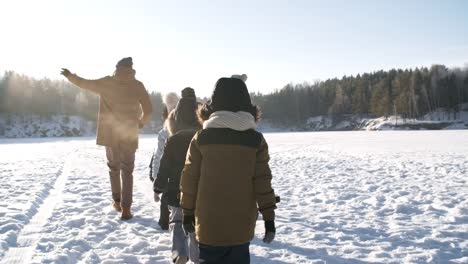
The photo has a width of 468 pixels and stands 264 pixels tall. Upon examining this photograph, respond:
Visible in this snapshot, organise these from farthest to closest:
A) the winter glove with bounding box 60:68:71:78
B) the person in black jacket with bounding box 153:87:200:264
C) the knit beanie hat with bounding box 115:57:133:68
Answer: the knit beanie hat with bounding box 115:57:133:68
the winter glove with bounding box 60:68:71:78
the person in black jacket with bounding box 153:87:200:264

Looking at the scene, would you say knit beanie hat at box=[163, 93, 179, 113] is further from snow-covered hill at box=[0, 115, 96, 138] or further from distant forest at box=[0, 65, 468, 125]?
snow-covered hill at box=[0, 115, 96, 138]

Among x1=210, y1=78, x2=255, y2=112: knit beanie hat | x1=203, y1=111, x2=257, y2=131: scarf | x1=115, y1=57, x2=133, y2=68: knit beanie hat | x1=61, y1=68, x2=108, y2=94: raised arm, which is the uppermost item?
x1=115, y1=57, x2=133, y2=68: knit beanie hat

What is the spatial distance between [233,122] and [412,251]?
314cm

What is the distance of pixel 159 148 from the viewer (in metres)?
5.42

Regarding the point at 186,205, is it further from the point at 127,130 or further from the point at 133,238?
the point at 127,130

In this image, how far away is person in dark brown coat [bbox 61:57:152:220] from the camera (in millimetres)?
5961

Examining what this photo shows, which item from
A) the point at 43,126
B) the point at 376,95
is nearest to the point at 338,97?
the point at 376,95

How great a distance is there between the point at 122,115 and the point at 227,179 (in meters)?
3.60

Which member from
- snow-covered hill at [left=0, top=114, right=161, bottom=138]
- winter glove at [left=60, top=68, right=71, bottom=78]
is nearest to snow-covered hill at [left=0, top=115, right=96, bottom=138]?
snow-covered hill at [left=0, top=114, right=161, bottom=138]

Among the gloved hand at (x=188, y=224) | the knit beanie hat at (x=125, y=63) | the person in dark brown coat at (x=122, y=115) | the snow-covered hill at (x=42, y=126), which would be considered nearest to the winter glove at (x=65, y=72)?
the person in dark brown coat at (x=122, y=115)

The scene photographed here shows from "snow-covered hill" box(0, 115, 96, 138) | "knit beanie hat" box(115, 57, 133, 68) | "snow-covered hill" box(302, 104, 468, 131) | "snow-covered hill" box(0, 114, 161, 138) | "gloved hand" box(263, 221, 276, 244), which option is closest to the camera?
"gloved hand" box(263, 221, 276, 244)

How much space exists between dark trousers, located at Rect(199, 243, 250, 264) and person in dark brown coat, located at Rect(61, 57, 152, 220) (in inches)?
133

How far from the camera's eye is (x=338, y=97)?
9812cm

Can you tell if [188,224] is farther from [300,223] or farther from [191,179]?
[300,223]
